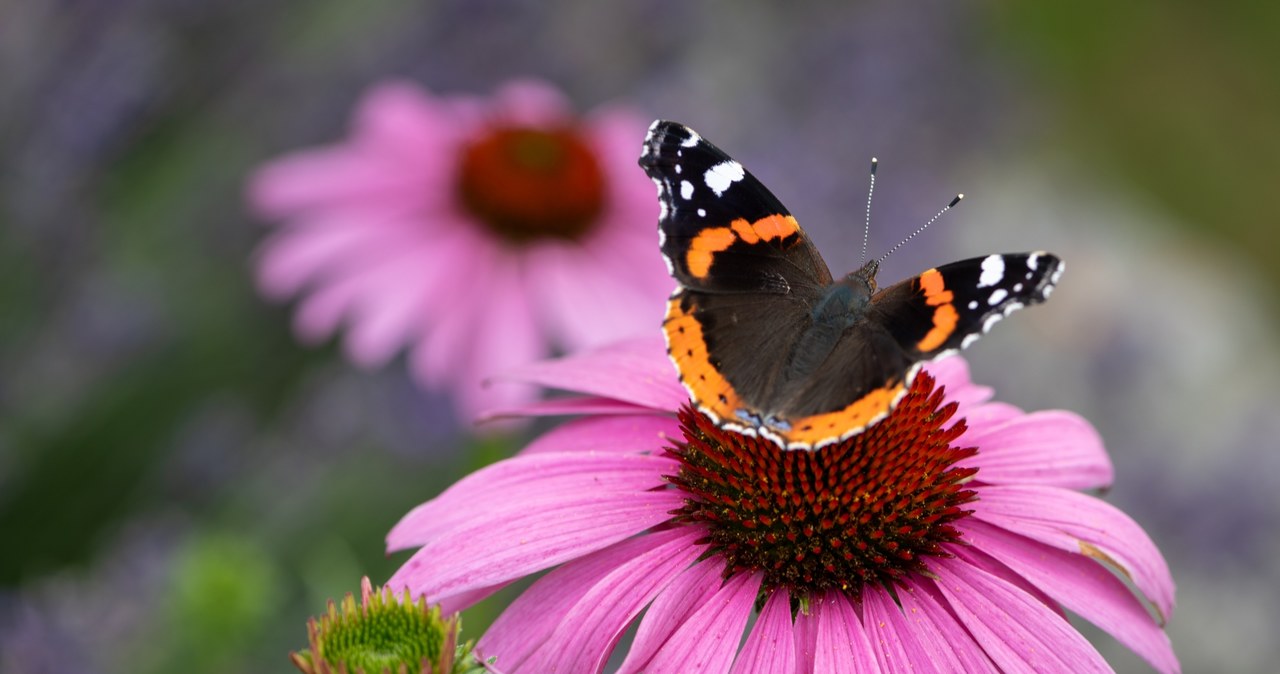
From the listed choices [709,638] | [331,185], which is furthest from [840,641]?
[331,185]

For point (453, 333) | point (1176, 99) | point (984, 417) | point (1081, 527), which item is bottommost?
point (1081, 527)

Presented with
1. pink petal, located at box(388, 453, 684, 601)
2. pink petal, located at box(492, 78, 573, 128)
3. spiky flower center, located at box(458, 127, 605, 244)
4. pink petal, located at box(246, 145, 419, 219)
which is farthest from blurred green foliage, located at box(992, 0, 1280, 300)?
pink petal, located at box(388, 453, 684, 601)

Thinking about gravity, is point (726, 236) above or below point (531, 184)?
below

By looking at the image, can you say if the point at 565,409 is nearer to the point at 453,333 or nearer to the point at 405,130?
the point at 453,333

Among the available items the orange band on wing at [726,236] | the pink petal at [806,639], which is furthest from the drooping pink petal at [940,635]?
the orange band on wing at [726,236]

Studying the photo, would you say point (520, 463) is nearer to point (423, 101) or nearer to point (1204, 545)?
point (423, 101)

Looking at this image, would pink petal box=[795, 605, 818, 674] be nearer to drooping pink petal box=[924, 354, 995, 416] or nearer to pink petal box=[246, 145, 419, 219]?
drooping pink petal box=[924, 354, 995, 416]

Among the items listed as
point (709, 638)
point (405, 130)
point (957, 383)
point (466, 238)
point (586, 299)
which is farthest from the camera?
point (405, 130)

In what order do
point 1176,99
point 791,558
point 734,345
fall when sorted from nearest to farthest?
point 791,558
point 734,345
point 1176,99
